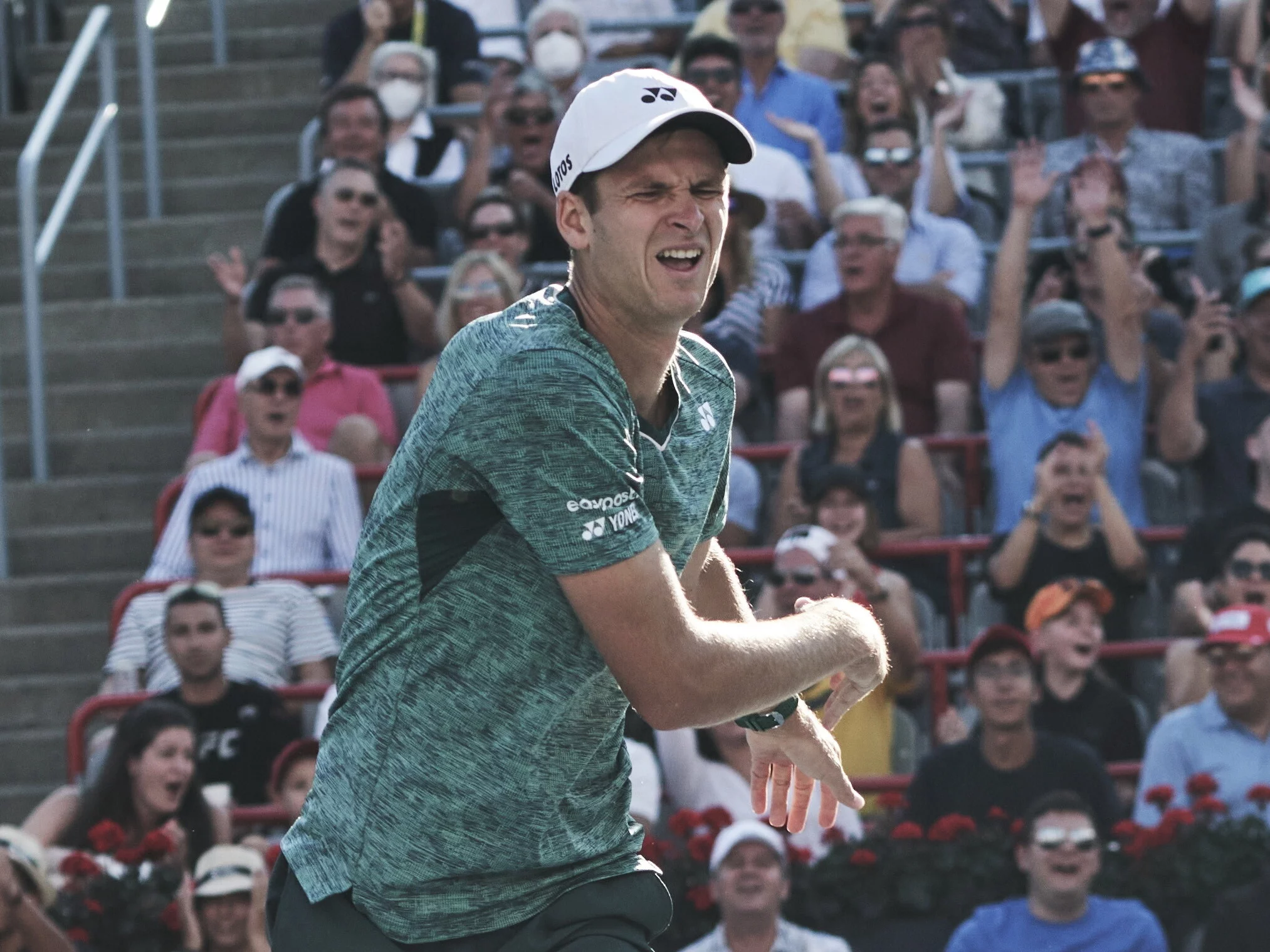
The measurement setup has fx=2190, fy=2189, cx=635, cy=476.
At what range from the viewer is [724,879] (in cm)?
679

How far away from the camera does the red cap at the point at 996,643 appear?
24.9ft

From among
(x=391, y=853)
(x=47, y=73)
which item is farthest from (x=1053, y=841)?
(x=47, y=73)

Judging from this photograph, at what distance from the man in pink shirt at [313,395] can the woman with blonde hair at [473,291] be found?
0.24 metres

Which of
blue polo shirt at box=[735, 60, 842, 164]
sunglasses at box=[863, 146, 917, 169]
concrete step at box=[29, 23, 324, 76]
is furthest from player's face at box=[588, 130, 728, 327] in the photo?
concrete step at box=[29, 23, 324, 76]

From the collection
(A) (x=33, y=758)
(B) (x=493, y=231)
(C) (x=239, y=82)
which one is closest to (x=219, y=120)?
(C) (x=239, y=82)

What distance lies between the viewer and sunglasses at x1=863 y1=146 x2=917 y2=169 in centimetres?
982

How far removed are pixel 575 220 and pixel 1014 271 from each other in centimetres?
615

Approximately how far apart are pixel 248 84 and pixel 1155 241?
5.21 meters

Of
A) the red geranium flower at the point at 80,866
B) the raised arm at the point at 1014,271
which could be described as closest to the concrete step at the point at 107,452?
the red geranium flower at the point at 80,866

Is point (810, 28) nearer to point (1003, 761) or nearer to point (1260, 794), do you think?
point (1003, 761)

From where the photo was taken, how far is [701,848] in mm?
6922

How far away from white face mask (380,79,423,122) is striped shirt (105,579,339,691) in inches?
129

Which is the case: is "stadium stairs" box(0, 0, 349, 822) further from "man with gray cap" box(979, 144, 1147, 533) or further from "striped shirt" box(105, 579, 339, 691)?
"man with gray cap" box(979, 144, 1147, 533)

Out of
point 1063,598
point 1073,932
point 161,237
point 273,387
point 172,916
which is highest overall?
point 161,237
